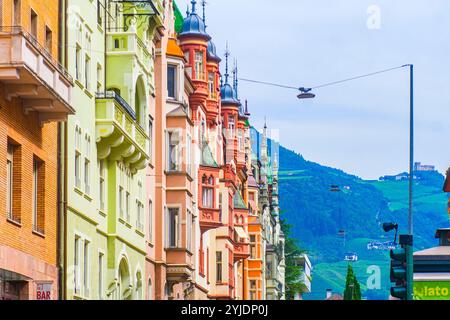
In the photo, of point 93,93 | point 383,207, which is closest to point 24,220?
point 93,93

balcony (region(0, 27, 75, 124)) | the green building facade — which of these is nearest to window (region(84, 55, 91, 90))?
the green building facade

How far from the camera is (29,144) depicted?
125 feet

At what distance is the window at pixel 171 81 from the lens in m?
69.1

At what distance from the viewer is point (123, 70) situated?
2096 inches

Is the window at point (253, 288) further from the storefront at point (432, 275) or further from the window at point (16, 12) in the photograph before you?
the window at point (16, 12)

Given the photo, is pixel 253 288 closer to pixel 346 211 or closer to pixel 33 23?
pixel 346 211

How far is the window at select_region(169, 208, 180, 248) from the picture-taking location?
220 feet

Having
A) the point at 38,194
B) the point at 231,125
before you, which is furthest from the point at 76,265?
the point at 231,125

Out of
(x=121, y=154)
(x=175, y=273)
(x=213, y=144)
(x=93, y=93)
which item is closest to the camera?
(x=93, y=93)

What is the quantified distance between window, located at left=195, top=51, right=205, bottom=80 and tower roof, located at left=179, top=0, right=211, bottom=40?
1.03 m

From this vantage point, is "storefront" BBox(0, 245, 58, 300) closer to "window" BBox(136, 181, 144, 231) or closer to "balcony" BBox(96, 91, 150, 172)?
"balcony" BBox(96, 91, 150, 172)

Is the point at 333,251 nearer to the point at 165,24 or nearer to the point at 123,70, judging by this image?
the point at 165,24

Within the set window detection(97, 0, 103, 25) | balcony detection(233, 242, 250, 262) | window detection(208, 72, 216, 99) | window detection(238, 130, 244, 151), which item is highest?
window detection(208, 72, 216, 99)
